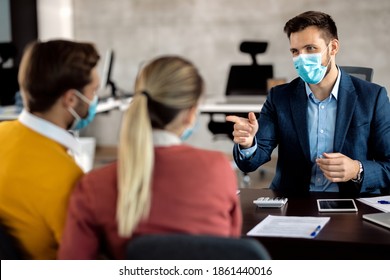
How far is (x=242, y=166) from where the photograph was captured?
2473mm

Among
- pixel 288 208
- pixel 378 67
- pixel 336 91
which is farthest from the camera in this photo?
pixel 378 67

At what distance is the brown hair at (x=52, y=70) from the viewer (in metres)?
1.53

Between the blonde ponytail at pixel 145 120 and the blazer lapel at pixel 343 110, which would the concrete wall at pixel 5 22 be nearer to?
the blazer lapel at pixel 343 110

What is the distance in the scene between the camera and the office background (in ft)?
21.9

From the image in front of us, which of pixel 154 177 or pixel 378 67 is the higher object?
pixel 154 177

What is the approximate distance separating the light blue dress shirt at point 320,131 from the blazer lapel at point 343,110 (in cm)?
3

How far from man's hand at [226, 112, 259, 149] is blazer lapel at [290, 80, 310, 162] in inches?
8.6

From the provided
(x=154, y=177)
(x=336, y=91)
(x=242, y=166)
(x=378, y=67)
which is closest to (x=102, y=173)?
(x=154, y=177)

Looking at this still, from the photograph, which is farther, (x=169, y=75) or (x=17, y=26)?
(x=17, y=26)

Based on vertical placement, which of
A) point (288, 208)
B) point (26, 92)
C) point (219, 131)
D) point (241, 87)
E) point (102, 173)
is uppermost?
point (26, 92)

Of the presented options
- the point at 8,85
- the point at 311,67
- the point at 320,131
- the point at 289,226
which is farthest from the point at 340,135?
the point at 8,85

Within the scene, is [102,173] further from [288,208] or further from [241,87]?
[241,87]

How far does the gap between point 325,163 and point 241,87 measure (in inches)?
157

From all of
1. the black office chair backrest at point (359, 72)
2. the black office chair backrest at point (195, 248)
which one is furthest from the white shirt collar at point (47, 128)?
the black office chair backrest at point (359, 72)
